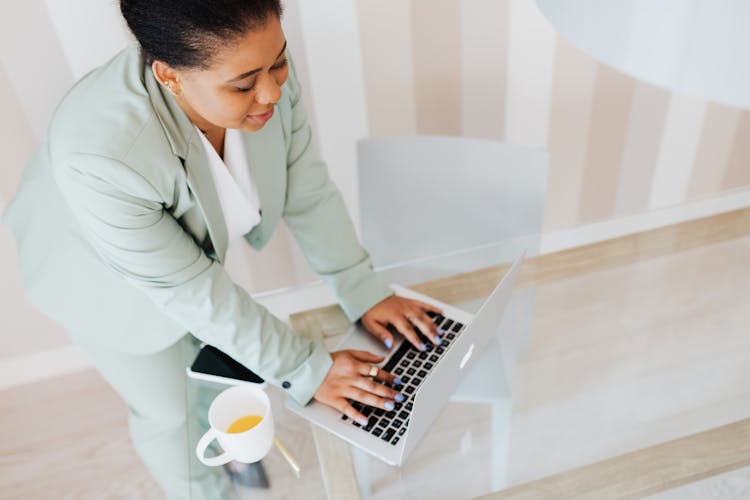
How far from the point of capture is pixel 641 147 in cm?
216

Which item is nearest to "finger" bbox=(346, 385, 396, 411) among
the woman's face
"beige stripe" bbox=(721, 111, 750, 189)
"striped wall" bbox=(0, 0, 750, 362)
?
the woman's face

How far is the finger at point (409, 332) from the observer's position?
1268mm

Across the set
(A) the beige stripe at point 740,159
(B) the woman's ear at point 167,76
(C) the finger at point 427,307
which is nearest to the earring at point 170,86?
(B) the woman's ear at point 167,76

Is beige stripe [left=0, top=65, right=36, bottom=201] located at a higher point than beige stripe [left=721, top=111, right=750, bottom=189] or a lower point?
higher

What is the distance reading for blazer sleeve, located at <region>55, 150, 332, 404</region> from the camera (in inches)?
40.1

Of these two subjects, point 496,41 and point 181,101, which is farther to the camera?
point 496,41

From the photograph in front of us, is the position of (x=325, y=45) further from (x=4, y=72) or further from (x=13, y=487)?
(x=13, y=487)

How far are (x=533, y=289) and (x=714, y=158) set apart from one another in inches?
46.5

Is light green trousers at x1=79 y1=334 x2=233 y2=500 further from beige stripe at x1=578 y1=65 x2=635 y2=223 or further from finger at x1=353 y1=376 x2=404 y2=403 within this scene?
beige stripe at x1=578 y1=65 x2=635 y2=223

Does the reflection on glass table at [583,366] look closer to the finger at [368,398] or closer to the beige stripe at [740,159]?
the finger at [368,398]

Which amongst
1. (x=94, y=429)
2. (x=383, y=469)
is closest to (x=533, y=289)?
(x=383, y=469)

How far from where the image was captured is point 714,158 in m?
2.25

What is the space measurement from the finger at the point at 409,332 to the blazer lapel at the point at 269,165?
32cm

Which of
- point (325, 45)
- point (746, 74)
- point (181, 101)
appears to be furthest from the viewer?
point (325, 45)
